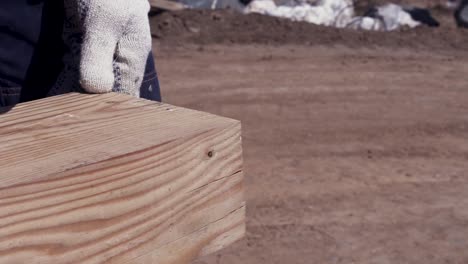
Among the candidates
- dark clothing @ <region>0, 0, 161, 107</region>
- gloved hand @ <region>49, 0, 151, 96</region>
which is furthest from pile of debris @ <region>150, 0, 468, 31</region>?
gloved hand @ <region>49, 0, 151, 96</region>

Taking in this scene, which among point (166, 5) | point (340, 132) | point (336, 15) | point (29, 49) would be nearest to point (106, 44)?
point (29, 49)

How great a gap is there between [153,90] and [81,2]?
0.35m

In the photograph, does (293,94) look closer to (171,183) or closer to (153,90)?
(153,90)

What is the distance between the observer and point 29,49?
1666mm

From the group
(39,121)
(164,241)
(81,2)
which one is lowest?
(164,241)

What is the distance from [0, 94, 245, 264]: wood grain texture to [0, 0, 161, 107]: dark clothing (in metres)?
0.31

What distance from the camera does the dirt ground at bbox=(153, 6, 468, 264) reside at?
441 cm

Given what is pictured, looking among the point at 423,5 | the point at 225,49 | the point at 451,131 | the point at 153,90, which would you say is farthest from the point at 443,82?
the point at 153,90

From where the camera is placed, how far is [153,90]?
172cm

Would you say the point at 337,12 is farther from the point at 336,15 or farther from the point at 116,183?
the point at 116,183

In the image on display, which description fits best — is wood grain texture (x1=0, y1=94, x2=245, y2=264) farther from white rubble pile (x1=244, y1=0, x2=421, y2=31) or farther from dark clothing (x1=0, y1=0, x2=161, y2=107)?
white rubble pile (x1=244, y1=0, x2=421, y2=31)

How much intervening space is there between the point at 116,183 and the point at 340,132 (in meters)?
4.99

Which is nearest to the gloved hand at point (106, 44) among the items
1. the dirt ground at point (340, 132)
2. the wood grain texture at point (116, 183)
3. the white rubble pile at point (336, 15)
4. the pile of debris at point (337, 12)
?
the wood grain texture at point (116, 183)

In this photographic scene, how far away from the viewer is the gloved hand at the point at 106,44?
4.50 feet
